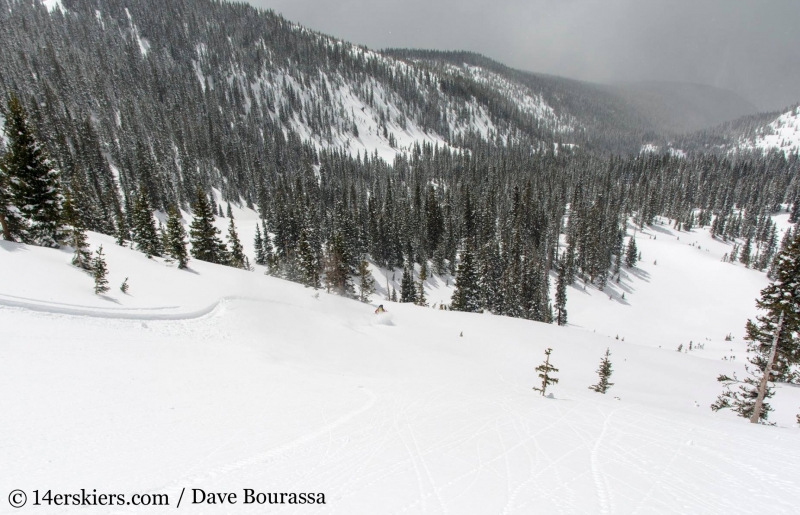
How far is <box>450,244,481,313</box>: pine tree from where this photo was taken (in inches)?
1939

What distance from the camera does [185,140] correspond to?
12619 centimetres

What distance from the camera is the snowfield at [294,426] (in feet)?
16.1

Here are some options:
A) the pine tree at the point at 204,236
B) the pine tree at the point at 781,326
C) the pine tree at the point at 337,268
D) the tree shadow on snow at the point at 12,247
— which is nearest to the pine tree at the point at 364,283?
the pine tree at the point at 337,268

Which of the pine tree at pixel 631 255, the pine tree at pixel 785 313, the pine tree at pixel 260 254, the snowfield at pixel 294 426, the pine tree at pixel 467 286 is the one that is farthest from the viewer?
the pine tree at pixel 631 255

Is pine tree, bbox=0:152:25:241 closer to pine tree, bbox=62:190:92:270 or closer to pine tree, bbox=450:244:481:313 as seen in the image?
pine tree, bbox=62:190:92:270

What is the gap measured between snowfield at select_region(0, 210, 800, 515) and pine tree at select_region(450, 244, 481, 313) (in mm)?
29144

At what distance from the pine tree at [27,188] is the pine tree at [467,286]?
43.3 meters

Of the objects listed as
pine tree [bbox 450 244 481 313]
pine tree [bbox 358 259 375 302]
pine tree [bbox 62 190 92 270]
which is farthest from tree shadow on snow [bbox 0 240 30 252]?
pine tree [bbox 450 244 481 313]

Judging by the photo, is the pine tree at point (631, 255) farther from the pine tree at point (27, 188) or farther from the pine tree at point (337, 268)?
the pine tree at point (27, 188)

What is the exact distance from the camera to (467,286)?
5000 centimetres

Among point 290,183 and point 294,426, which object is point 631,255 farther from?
point 290,183

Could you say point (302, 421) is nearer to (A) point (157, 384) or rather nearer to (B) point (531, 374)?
(A) point (157, 384)

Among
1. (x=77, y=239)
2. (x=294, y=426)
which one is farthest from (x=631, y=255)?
(x=77, y=239)

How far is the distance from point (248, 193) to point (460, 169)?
295ft
